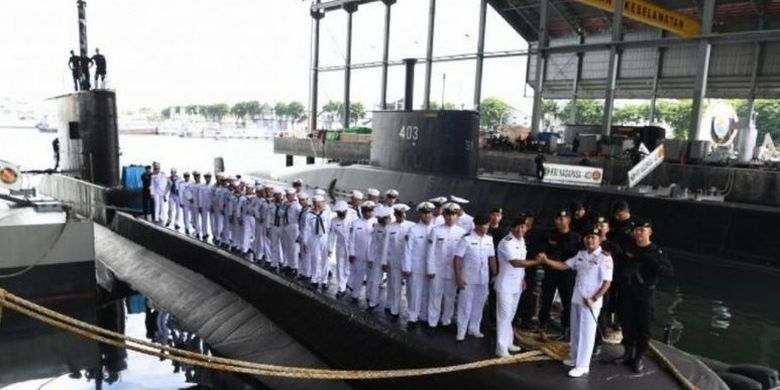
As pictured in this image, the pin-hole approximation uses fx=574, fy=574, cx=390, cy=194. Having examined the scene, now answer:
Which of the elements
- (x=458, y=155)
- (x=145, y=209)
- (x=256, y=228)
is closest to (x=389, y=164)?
(x=458, y=155)

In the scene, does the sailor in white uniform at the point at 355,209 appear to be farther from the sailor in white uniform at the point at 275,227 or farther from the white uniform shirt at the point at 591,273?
the white uniform shirt at the point at 591,273

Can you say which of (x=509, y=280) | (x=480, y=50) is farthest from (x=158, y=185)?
(x=480, y=50)

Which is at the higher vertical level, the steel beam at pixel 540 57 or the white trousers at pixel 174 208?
the steel beam at pixel 540 57

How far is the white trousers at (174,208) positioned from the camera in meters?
12.4

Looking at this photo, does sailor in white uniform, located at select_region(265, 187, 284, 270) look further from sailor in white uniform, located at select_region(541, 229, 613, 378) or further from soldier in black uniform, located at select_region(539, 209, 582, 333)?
sailor in white uniform, located at select_region(541, 229, 613, 378)

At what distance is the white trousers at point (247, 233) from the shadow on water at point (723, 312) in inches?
265

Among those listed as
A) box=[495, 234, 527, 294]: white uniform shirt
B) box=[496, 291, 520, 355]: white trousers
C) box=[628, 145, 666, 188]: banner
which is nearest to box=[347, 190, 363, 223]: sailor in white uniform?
box=[495, 234, 527, 294]: white uniform shirt

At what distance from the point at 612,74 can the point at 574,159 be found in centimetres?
469

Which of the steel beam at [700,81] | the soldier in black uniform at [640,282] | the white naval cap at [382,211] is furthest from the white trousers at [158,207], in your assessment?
the steel beam at [700,81]

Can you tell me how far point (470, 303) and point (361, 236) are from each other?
1.89 metres

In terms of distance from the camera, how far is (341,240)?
7.61m

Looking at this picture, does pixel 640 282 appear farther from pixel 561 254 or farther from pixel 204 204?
pixel 204 204

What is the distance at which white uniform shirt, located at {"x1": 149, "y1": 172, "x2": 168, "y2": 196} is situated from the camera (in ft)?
42.2

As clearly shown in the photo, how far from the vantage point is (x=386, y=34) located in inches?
1538
